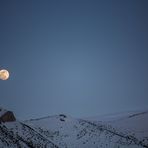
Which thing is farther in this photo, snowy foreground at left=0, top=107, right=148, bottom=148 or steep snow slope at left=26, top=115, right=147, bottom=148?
steep snow slope at left=26, top=115, right=147, bottom=148

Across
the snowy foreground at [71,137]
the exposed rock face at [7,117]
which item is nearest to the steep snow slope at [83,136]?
the snowy foreground at [71,137]

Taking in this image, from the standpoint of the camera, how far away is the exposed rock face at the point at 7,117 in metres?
44.1

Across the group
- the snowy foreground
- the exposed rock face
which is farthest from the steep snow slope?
the exposed rock face

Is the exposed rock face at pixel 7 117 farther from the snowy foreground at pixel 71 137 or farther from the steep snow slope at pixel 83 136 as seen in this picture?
the steep snow slope at pixel 83 136

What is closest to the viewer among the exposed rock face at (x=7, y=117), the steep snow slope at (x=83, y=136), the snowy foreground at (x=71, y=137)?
the snowy foreground at (x=71, y=137)

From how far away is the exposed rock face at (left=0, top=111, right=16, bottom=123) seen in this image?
44.1m

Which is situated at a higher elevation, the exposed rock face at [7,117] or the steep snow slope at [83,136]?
the exposed rock face at [7,117]

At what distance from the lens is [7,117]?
148 feet

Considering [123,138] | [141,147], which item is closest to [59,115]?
[123,138]

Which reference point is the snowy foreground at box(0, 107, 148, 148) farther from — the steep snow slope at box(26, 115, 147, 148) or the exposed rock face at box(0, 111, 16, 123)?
the exposed rock face at box(0, 111, 16, 123)

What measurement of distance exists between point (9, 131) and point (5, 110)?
42.8ft

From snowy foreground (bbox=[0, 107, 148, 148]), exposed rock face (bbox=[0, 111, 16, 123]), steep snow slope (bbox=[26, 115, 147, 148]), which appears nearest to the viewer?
snowy foreground (bbox=[0, 107, 148, 148])

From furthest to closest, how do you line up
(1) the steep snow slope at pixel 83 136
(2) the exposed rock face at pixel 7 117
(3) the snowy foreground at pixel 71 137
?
(2) the exposed rock face at pixel 7 117, (1) the steep snow slope at pixel 83 136, (3) the snowy foreground at pixel 71 137

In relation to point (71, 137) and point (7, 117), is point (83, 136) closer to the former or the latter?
point (71, 137)
